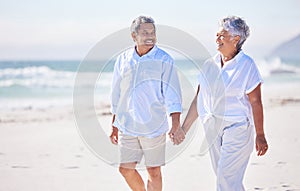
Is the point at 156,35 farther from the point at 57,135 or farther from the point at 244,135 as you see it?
the point at 57,135

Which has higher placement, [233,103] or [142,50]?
[142,50]

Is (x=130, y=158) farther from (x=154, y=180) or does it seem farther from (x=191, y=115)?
(x=191, y=115)

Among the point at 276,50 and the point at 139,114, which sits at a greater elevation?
the point at 276,50

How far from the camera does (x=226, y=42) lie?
385 centimetres

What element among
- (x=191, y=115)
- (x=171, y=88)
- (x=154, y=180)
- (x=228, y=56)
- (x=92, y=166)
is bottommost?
(x=92, y=166)

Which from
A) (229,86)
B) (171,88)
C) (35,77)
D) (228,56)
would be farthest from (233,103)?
(35,77)

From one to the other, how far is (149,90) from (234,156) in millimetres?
807

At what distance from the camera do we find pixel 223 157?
3822 mm

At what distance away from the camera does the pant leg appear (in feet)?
12.4

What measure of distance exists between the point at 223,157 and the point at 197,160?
9.50 ft

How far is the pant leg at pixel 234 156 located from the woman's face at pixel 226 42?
522 mm

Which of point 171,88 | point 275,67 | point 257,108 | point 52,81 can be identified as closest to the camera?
point 257,108

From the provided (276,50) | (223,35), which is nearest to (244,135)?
(223,35)

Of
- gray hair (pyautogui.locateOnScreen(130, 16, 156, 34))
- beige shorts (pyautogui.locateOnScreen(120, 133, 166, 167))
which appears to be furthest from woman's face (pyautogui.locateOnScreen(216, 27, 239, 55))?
beige shorts (pyautogui.locateOnScreen(120, 133, 166, 167))
